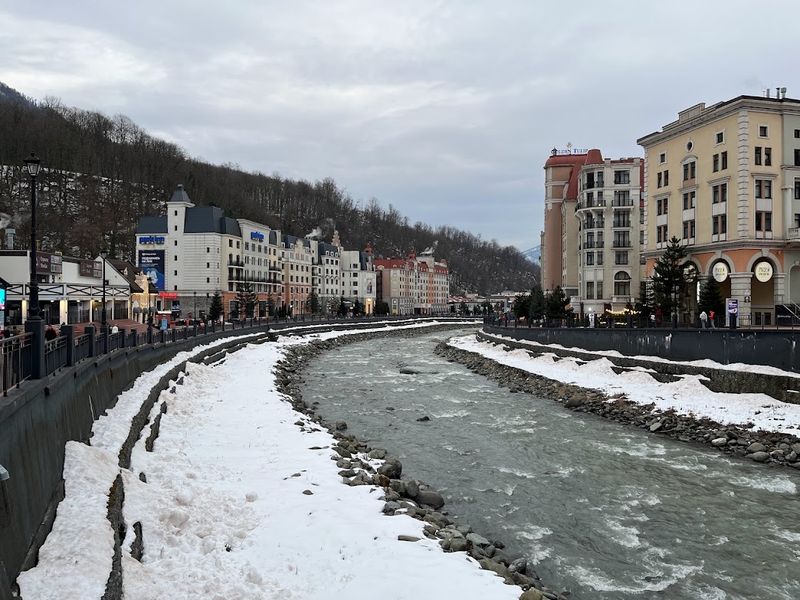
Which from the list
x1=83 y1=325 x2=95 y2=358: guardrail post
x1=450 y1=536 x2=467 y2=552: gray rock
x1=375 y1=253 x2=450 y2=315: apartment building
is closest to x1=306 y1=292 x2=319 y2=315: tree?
x1=375 y1=253 x2=450 y2=315: apartment building

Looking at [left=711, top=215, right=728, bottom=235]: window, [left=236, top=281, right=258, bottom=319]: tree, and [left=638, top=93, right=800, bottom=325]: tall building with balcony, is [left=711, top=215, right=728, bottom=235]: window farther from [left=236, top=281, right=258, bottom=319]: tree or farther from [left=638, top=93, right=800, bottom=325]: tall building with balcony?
[left=236, top=281, right=258, bottom=319]: tree

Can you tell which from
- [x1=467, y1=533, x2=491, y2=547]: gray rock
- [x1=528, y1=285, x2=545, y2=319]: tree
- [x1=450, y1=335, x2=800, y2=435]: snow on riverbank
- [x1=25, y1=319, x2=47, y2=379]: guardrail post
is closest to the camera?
[x1=25, y1=319, x2=47, y2=379]: guardrail post

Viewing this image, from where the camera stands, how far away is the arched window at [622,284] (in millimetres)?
66000

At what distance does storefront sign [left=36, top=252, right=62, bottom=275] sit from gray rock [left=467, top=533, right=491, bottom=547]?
34.0 meters

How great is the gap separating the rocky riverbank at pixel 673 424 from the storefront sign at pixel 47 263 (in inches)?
1180

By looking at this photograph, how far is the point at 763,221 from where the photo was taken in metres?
39.0

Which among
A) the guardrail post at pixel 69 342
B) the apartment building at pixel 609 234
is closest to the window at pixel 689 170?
the apartment building at pixel 609 234

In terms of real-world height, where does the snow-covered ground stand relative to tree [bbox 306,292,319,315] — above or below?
below

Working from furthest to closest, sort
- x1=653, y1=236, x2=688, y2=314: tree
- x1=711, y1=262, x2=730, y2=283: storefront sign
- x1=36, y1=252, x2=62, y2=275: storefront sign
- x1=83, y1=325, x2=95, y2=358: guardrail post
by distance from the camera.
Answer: x1=653, y1=236, x2=688, y2=314: tree → x1=711, y1=262, x2=730, y2=283: storefront sign → x1=36, y1=252, x2=62, y2=275: storefront sign → x1=83, y1=325, x2=95, y2=358: guardrail post

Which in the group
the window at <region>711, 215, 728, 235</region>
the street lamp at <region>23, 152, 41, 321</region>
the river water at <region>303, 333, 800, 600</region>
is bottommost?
the river water at <region>303, 333, 800, 600</region>

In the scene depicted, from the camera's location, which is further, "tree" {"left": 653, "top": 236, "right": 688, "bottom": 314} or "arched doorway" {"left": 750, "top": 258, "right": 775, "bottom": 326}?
"tree" {"left": 653, "top": 236, "right": 688, "bottom": 314}

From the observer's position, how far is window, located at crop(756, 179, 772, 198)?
3891 centimetres

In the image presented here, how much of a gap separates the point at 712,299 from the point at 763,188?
806 centimetres

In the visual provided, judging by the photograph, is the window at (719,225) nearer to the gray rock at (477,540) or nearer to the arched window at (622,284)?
the arched window at (622,284)
